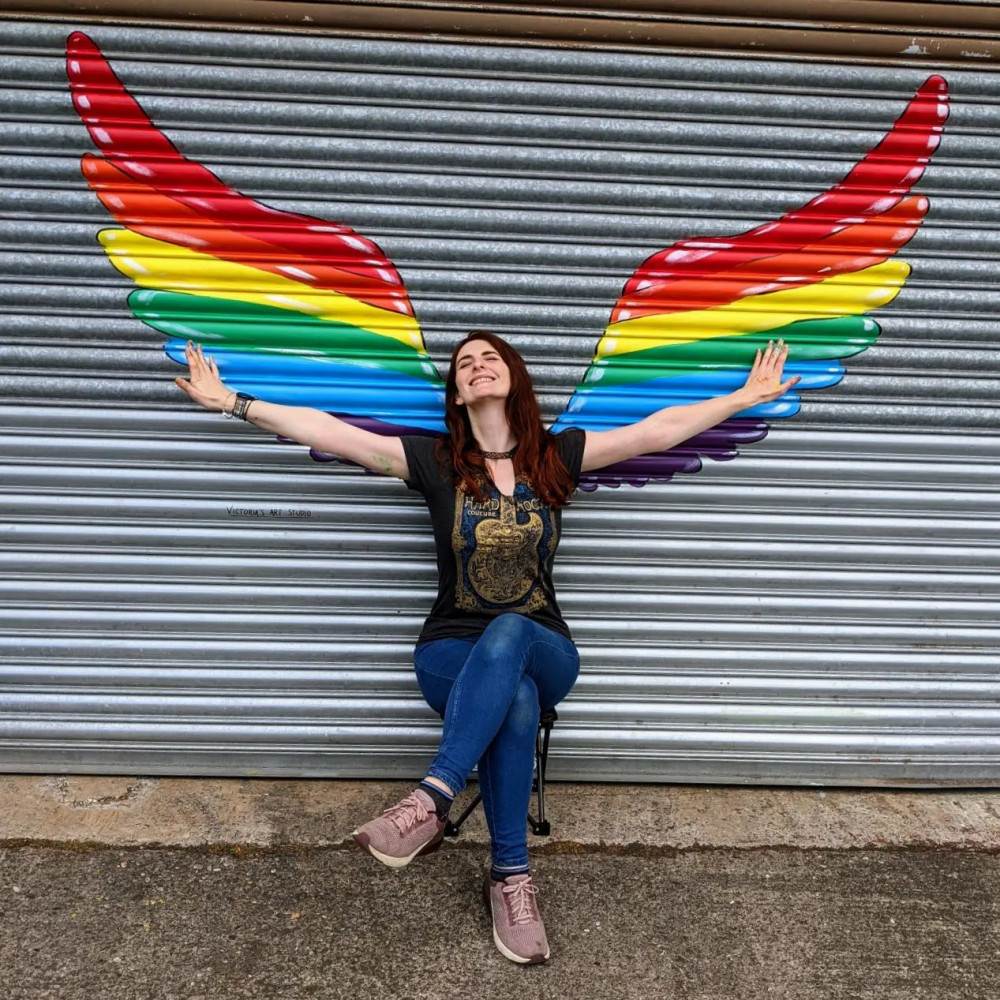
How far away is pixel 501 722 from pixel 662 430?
3.88 ft

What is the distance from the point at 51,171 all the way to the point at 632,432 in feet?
7.59

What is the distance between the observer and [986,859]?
303 centimetres

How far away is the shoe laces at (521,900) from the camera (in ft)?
8.13

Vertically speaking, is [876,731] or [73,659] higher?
[73,659]

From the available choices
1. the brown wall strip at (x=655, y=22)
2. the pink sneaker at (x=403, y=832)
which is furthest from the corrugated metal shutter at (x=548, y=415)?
the pink sneaker at (x=403, y=832)

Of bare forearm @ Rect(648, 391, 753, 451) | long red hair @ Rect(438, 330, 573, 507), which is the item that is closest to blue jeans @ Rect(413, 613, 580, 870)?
long red hair @ Rect(438, 330, 573, 507)

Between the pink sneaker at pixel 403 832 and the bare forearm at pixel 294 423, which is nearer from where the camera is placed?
the pink sneaker at pixel 403 832

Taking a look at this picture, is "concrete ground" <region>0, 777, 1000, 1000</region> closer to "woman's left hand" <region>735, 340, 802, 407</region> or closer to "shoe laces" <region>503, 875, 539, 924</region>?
"shoe laces" <region>503, 875, 539, 924</region>

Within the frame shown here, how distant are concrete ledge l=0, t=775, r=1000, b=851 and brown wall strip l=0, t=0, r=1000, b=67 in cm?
286

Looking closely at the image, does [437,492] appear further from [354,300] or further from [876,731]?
[876,731]

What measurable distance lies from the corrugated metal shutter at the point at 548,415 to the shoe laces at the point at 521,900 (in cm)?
87

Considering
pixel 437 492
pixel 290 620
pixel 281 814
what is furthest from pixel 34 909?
pixel 437 492

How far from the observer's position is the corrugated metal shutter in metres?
3.06

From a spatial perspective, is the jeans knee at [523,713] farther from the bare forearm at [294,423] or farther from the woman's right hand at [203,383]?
the woman's right hand at [203,383]
